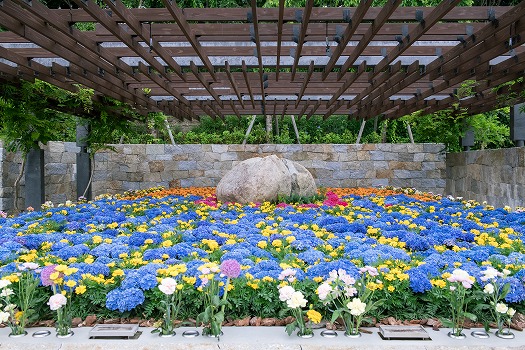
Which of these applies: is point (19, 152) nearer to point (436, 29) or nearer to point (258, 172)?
point (258, 172)

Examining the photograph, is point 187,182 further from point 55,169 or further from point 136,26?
point 136,26

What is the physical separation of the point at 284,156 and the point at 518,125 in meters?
4.63

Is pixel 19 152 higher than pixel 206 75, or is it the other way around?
pixel 206 75

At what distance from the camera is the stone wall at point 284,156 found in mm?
10555

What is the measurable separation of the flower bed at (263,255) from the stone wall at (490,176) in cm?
162

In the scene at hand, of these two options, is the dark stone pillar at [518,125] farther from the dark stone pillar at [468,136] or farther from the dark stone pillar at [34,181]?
the dark stone pillar at [34,181]

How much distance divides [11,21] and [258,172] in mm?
4207

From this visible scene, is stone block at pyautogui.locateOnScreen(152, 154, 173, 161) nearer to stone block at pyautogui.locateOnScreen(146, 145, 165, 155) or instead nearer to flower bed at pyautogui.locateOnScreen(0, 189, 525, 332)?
stone block at pyautogui.locateOnScreen(146, 145, 165, 155)

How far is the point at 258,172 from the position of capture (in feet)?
24.2

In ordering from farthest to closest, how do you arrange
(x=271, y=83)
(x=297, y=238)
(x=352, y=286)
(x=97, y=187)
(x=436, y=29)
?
(x=97, y=187), (x=271, y=83), (x=436, y=29), (x=297, y=238), (x=352, y=286)

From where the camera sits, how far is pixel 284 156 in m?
10.7

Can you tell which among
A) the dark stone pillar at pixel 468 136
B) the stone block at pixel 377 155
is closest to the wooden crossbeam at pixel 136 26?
the stone block at pixel 377 155

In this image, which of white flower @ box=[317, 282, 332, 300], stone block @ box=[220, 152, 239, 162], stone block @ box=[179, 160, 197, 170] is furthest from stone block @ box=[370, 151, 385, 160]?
white flower @ box=[317, 282, 332, 300]

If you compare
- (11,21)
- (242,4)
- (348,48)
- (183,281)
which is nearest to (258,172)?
(348,48)
